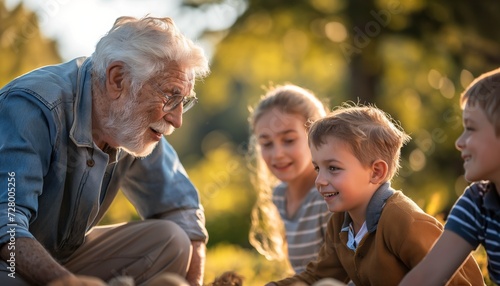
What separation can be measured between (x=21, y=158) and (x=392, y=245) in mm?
1481

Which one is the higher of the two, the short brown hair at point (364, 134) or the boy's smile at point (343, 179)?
the short brown hair at point (364, 134)

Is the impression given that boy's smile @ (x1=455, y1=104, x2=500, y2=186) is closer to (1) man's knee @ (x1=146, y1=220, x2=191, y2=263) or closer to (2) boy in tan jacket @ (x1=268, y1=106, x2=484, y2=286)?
(2) boy in tan jacket @ (x1=268, y1=106, x2=484, y2=286)

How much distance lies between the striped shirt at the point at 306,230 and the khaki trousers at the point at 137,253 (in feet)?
2.40

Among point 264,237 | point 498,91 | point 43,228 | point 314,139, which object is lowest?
point 264,237

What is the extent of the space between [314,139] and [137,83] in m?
0.83

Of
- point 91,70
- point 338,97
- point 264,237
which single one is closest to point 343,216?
point 91,70

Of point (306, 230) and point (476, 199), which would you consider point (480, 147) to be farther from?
point (306, 230)

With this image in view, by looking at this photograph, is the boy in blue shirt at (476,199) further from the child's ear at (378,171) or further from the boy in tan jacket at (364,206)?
the child's ear at (378,171)

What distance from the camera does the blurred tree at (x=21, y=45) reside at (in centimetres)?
636

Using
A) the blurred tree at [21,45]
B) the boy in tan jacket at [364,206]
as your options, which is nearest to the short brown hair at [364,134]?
the boy in tan jacket at [364,206]

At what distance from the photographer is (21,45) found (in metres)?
6.52

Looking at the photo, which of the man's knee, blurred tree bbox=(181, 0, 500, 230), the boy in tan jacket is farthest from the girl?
blurred tree bbox=(181, 0, 500, 230)

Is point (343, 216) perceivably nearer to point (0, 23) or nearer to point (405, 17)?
point (0, 23)

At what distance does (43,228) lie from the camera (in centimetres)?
347
